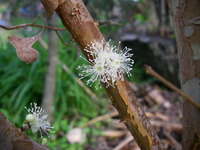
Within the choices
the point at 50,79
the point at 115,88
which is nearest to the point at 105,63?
the point at 115,88

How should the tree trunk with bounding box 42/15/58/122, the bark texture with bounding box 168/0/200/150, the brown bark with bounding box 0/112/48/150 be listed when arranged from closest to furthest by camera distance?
1. the brown bark with bounding box 0/112/48/150
2. the bark texture with bounding box 168/0/200/150
3. the tree trunk with bounding box 42/15/58/122

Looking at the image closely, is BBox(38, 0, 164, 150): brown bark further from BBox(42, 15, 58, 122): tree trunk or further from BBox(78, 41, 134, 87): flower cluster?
BBox(42, 15, 58, 122): tree trunk

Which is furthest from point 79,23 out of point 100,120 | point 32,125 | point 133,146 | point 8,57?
point 8,57

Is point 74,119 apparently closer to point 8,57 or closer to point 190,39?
point 8,57

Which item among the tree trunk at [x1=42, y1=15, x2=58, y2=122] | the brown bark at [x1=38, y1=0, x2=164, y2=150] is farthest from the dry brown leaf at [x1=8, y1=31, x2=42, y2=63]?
the tree trunk at [x1=42, y1=15, x2=58, y2=122]

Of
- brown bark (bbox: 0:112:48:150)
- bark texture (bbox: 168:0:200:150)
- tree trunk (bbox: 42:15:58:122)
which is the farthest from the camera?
tree trunk (bbox: 42:15:58:122)

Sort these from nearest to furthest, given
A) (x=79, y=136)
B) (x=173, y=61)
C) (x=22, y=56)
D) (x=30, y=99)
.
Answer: (x=22, y=56) → (x=79, y=136) → (x=30, y=99) → (x=173, y=61)
